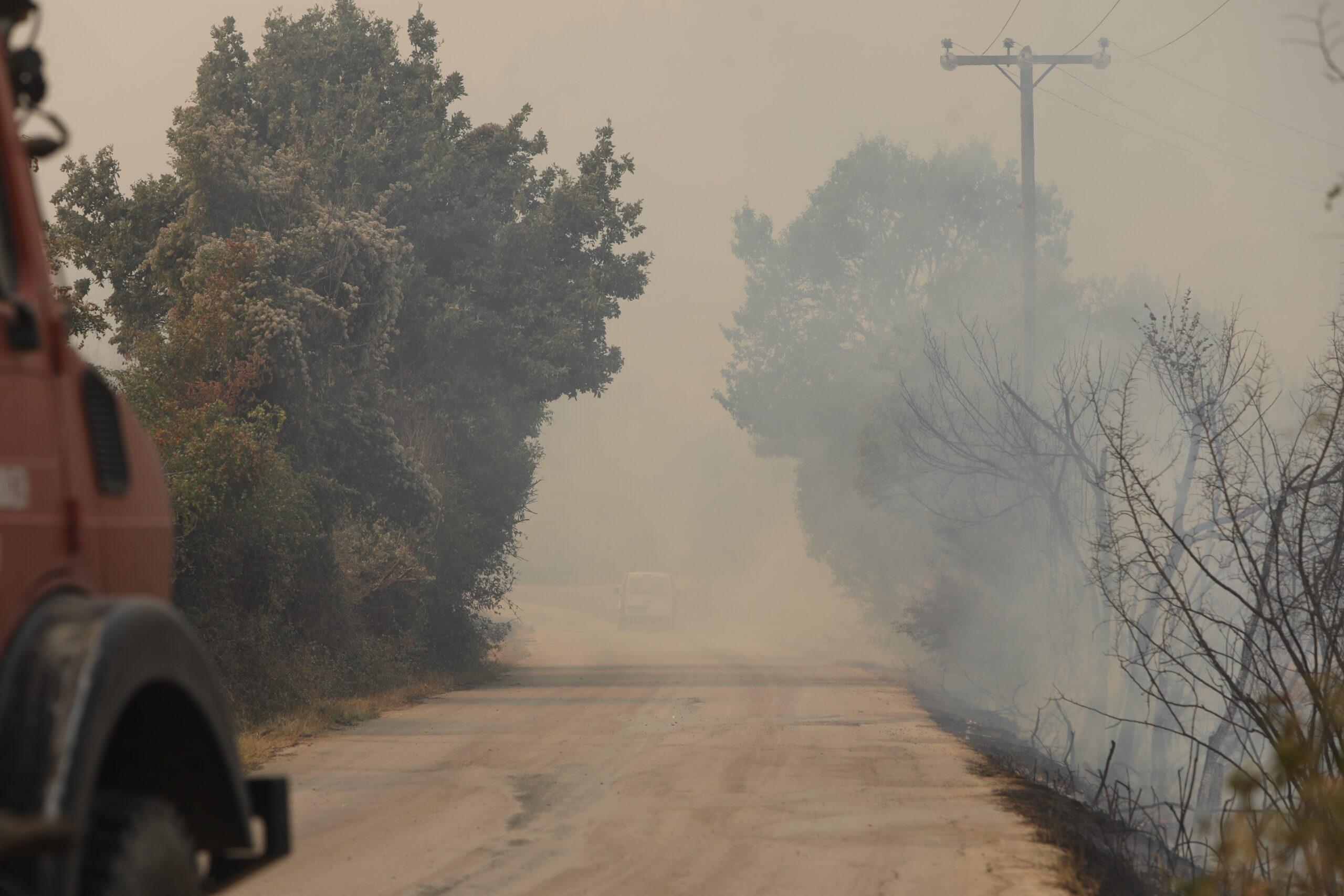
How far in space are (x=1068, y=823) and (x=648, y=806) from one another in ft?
11.1

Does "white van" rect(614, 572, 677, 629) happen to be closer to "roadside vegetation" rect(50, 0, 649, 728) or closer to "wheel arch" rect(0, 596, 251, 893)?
"roadside vegetation" rect(50, 0, 649, 728)

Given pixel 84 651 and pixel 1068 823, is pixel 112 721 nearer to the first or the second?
pixel 84 651

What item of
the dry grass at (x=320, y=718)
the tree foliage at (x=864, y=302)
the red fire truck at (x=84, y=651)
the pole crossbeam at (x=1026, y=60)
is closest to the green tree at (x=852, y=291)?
the tree foliage at (x=864, y=302)

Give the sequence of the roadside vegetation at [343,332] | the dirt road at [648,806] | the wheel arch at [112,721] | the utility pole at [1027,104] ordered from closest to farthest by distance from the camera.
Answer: the wheel arch at [112,721]
the dirt road at [648,806]
the roadside vegetation at [343,332]
the utility pole at [1027,104]

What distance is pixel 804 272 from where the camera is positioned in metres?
59.5

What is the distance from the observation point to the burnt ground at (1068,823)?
912 centimetres

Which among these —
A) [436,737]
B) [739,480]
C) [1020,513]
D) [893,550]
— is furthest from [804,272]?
[739,480]

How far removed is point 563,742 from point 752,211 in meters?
47.8

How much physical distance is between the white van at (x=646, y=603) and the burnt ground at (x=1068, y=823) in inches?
1242

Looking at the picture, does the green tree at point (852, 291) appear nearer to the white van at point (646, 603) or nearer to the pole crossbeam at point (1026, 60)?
the white van at point (646, 603)

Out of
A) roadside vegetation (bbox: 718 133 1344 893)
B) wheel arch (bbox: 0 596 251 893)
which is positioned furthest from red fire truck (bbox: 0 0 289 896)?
roadside vegetation (bbox: 718 133 1344 893)

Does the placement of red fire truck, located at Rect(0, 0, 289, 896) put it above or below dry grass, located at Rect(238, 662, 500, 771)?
above

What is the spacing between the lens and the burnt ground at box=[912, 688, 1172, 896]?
9125mm

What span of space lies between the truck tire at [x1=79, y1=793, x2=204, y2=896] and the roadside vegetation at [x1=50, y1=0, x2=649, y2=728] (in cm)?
1336
